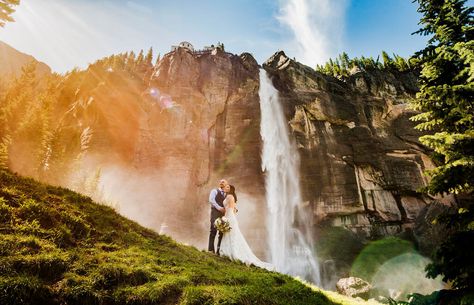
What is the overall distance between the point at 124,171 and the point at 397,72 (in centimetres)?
4367

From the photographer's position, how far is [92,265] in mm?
6387

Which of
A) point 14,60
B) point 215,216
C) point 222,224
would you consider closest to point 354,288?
point 222,224

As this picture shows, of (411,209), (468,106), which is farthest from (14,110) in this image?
(411,209)

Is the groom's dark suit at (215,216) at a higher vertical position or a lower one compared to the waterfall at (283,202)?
lower

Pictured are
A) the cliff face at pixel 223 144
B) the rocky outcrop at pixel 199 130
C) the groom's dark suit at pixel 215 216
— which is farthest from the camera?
the rocky outcrop at pixel 199 130

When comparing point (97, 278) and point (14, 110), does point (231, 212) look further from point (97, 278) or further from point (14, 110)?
point (14, 110)

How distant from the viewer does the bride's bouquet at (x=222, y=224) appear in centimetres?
1259

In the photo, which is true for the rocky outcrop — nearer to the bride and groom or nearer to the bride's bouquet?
the bride and groom

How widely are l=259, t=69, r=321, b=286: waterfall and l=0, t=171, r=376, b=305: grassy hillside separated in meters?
18.9

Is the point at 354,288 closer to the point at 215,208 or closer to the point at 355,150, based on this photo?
the point at 215,208

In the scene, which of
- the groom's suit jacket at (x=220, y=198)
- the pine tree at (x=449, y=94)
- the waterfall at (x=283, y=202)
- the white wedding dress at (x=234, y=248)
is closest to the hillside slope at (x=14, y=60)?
the waterfall at (x=283, y=202)

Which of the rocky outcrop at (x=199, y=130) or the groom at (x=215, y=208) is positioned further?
the rocky outcrop at (x=199, y=130)

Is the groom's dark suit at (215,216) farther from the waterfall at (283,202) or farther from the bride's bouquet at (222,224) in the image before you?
the waterfall at (283,202)

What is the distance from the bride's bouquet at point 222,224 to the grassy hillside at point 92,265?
2.60 metres
